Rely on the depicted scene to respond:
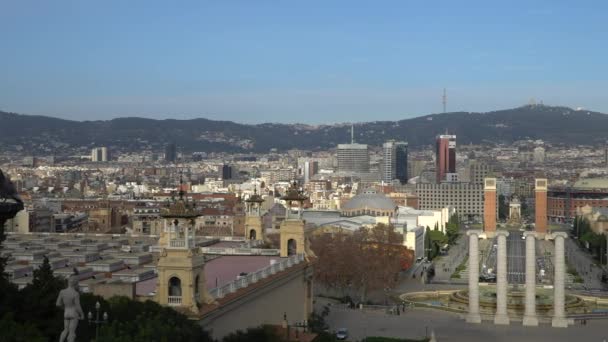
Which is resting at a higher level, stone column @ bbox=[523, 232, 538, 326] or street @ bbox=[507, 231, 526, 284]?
stone column @ bbox=[523, 232, 538, 326]

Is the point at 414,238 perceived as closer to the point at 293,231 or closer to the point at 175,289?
the point at 293,231

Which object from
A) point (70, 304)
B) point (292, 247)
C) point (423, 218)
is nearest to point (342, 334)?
point (292, 247)

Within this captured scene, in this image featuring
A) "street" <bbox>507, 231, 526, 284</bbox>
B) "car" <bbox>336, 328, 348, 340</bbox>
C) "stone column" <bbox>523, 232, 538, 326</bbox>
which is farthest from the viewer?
"street" <bbox>507, 231, 526, 284</bbox>

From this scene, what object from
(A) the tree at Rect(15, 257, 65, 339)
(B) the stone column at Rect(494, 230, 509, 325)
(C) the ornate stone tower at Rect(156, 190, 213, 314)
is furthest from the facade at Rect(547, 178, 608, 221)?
(A) the tree at Rect(15, 257, 65, 339)

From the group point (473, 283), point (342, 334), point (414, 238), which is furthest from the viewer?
point (414, 238)

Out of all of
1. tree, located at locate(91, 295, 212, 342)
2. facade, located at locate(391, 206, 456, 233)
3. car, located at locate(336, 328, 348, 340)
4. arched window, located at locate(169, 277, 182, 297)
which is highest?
arched window, located at locate(169, 277, 182, 297)

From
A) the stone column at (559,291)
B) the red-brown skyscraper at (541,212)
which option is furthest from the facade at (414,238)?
the red-brown skyscraper at (541,212)

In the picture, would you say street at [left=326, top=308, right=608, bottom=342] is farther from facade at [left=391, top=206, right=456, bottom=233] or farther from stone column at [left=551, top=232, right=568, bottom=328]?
facade at [left=391, top=206, right=456, bottom=233]

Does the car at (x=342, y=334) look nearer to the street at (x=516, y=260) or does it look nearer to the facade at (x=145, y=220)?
the street at (x=516, y=260)

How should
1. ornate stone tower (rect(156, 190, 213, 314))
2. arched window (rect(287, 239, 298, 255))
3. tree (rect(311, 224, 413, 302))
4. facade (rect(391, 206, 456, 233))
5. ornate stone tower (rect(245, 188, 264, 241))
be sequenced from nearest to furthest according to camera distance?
ornate stone tower (rect(156, 190, 213, 314))
arched window (rect(287, 239, 298, 255))
ornate stone tower (rect(245, 188, 264, 241))
tree (rect(311, 224, 413, 302))
facade (rect(391, 206, 456, 233))
